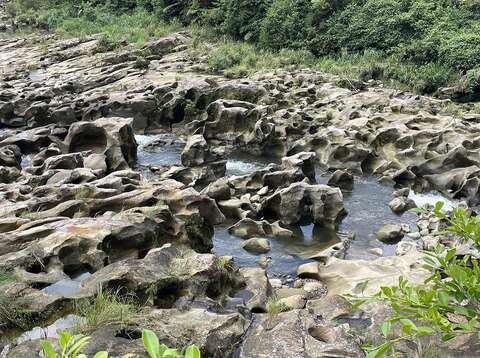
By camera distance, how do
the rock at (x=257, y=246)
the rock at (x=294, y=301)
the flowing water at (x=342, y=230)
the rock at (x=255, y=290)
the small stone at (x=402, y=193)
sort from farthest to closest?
1. the small stone at (x=402, y=193)
2. the rock at (x=257, y=246)
3. the flowing water at (x=342, y=230)
4. the rock at (x=294, y=301)
5. the rock at (x=255, y=290)

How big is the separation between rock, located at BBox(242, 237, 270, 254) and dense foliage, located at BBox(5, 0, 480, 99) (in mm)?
18417

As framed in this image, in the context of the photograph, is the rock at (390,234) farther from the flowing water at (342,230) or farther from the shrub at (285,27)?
the shrub at (285,27)

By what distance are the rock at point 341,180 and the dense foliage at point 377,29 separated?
12.9m

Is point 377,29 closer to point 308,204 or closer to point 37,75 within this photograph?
point 37,75

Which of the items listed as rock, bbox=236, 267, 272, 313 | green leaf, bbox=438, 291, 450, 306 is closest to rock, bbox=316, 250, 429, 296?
rock, bbox=236, 267, 272, 313

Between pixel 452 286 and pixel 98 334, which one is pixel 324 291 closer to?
pixel 98 334

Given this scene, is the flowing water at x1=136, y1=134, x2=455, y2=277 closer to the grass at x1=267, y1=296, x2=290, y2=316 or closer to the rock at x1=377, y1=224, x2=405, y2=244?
the rock at x1=377, y1=224, x2=405, y2=244

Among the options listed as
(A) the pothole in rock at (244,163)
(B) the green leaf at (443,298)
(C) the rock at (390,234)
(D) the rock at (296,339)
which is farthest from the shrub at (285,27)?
(B) the green leaf at (443,298)

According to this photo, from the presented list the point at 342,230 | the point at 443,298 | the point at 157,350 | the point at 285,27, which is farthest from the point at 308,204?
the point at 285,27

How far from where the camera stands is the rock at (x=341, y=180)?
16.2 metres

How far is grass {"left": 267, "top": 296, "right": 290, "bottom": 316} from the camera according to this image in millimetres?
7215

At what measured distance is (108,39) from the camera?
37.3 meters

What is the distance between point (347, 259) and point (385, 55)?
23.3 metres

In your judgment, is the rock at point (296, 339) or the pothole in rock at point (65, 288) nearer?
the rock at point (296, 339)
